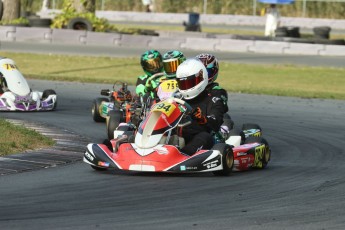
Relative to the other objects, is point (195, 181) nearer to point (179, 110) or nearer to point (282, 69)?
point (179, 110)

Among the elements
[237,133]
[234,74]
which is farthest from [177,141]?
[234,74]

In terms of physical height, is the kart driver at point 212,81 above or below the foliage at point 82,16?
above

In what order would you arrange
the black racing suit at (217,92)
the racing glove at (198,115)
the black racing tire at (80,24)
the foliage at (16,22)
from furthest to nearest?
the foliage at (16,22), the black racing tire at (80,24), the black racing suit at (217,92), the racing glove at (198,115)

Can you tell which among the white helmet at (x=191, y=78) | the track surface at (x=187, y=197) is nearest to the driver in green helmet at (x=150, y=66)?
the track surface at (x=187, y=197)

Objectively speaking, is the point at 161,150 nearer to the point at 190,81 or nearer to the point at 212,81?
the point at 190,81

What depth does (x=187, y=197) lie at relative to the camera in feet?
25.3

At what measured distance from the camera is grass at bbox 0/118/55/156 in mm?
10315

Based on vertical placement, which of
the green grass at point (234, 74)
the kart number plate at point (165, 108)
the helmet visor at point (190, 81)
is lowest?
the green grass at point (234, 74)

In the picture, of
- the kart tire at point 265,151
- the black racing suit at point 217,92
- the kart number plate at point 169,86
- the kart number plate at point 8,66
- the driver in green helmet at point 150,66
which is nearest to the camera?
the kart tire at point 265,151

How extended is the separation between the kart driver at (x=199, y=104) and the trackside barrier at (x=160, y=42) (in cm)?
1882

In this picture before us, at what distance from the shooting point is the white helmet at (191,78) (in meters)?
9.61

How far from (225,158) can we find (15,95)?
256 inches

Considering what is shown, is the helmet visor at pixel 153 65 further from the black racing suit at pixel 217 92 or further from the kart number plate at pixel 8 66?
the black racing suit at pixel 217 92

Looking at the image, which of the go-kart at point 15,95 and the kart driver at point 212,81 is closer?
the kart driver at point 212,81
